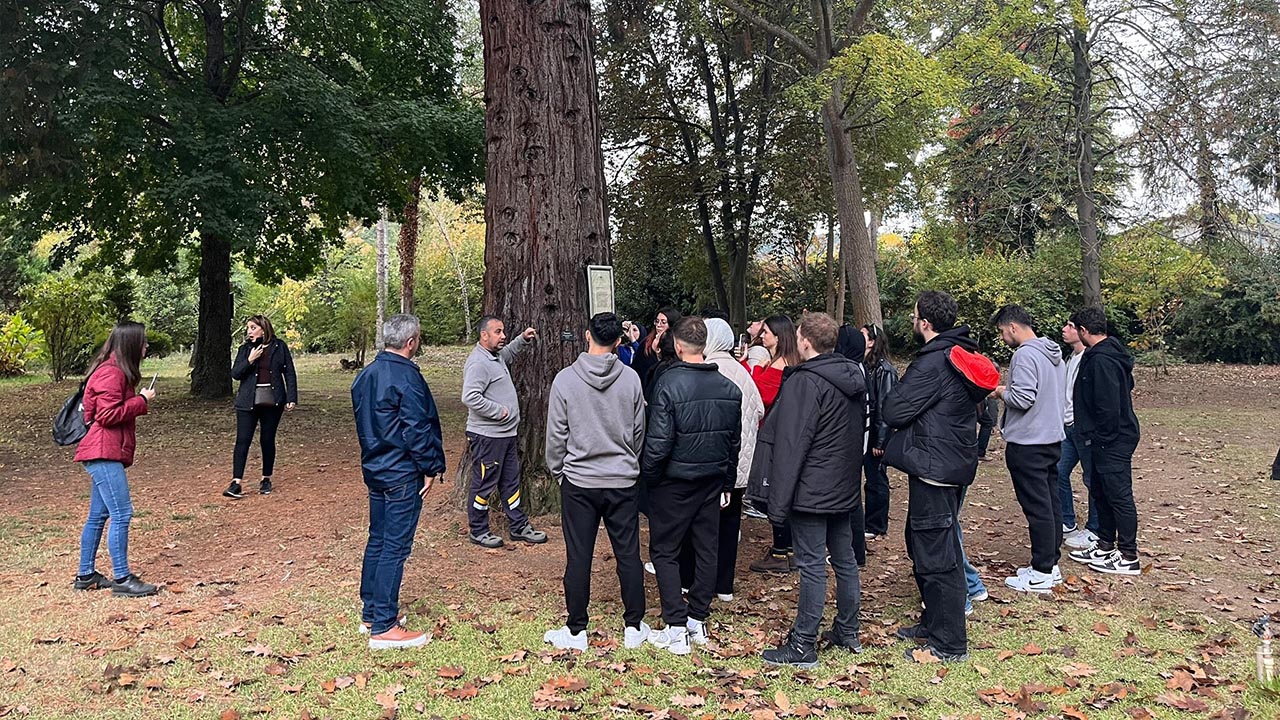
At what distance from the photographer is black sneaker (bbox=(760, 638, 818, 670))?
4.48m

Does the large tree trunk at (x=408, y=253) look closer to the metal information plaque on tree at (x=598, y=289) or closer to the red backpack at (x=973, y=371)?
the metal information plaque on tree at (x=598, y=289)

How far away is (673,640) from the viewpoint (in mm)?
4676

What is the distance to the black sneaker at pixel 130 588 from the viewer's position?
545cm

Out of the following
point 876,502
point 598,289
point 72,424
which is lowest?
point 876,502

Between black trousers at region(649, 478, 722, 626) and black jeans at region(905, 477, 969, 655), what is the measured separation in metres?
1.11

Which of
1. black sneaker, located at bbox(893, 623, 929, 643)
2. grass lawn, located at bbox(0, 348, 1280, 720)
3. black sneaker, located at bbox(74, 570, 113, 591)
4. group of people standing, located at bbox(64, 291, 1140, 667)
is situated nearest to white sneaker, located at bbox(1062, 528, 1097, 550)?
Result: grass lawn, located at bbox(0, 348, 1280, 720)

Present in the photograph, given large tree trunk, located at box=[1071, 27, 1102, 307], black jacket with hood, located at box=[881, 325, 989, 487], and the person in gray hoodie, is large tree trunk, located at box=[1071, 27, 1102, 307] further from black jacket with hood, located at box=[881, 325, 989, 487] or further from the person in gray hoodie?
black jacket with hood, located at box=[881, 325, 989, 487]

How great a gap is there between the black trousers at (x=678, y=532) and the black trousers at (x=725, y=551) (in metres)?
0.17

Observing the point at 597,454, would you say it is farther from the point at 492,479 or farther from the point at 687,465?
the point at 492,479

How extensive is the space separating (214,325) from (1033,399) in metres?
14.6

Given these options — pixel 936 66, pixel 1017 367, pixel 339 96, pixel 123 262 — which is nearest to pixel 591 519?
pixel 1017 367

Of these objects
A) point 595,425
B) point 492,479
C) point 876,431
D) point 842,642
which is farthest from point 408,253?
point 842,642

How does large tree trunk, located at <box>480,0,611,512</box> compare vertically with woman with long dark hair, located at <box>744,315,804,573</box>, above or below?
above

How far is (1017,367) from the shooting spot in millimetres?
5609
